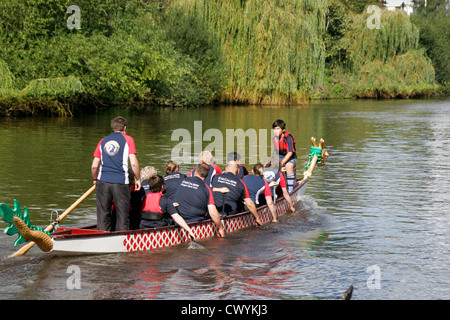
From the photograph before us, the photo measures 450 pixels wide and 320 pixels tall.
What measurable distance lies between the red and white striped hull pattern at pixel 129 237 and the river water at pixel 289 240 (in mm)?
150

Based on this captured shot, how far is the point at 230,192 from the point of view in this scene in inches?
491

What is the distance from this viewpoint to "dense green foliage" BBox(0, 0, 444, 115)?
33719mm

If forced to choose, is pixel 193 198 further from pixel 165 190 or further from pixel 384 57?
Result: pixel 384 57

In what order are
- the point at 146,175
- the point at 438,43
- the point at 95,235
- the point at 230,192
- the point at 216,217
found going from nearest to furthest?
the point at 95,235 → the point at 146,175 → the point at 216,217 → the point at 230,192 → the point at 438,43

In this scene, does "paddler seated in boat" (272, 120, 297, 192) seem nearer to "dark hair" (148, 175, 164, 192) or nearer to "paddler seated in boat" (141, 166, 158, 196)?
"paddler seated in boat" (141, 166, 158, 196)

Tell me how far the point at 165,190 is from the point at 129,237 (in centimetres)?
165

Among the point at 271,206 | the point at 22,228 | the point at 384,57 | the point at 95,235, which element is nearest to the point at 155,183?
the point at 95,235

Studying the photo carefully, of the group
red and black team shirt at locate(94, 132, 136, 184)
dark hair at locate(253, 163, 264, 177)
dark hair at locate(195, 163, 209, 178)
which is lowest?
dark hair at locate(253, 163, 264, 177)

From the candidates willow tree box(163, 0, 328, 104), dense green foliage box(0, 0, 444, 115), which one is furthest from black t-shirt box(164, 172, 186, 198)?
willow tree box(163, 0, 328, 104)

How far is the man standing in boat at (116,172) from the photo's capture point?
1034 centimetres

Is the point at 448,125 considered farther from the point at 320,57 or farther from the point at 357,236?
the point at 357,236

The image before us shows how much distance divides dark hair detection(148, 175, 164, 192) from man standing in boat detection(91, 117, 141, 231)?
0.93 feet

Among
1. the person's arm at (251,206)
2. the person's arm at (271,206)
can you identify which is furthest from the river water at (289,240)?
the person's arm at (251,206)
